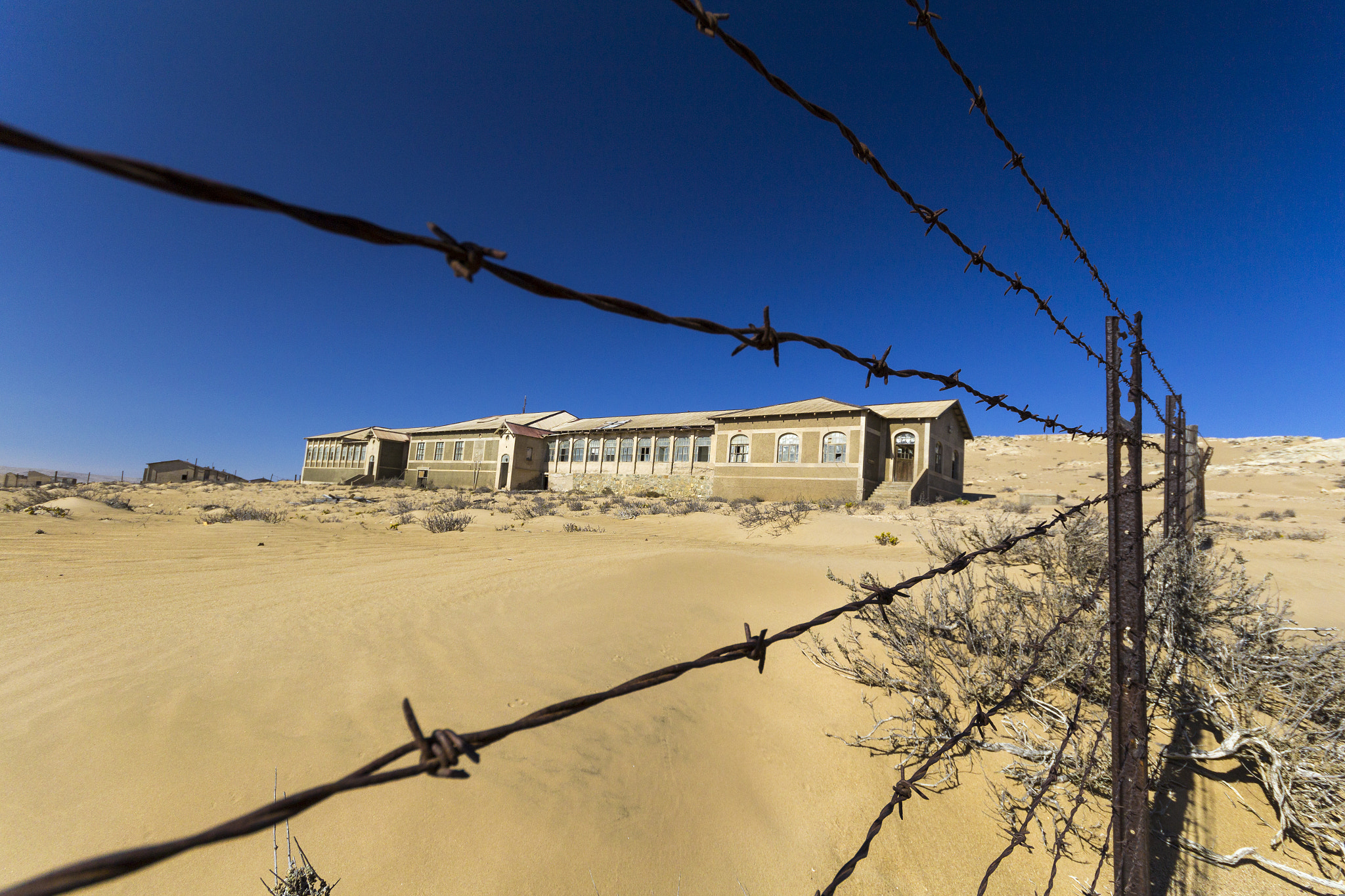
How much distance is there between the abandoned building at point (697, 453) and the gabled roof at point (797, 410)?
0.10m

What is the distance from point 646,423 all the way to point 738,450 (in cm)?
677

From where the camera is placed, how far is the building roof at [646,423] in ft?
96.7

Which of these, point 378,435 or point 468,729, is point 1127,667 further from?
point 378,435

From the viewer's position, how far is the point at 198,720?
136 inches

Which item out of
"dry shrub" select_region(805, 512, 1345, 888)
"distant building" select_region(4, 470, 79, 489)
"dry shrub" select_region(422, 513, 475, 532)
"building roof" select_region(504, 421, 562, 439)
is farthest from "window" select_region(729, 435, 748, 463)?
"distant building" select_region(4, 470, 79, 489)

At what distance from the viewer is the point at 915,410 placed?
25141mm

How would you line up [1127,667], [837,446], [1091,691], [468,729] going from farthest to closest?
[837,446] < [1091,691] < [468,729] < [1127,667]

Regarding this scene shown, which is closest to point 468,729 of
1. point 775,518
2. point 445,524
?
point 445,524

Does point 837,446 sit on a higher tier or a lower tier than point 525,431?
lower

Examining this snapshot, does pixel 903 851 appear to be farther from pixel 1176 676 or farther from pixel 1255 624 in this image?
pixel 1255 624

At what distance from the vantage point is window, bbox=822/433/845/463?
24.1m

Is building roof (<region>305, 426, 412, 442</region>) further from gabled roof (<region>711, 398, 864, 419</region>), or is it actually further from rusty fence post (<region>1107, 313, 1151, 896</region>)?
rusty fence post (<region>1107, 313, 1151, 896</region>)

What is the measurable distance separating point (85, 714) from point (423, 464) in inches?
1517

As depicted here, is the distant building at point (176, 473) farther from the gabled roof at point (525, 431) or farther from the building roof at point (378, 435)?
the gabled roof at point (525, 431)
